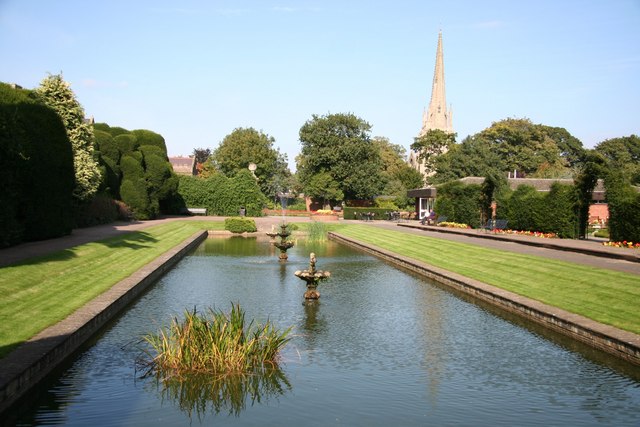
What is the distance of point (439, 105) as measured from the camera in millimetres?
134875

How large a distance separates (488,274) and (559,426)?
12688mm

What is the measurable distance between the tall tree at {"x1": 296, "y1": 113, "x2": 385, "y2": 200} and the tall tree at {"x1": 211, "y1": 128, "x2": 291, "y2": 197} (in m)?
12.1

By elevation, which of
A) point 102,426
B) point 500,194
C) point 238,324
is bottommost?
point 102,426

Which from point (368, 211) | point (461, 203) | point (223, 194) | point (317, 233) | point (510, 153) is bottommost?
point (317, 233)

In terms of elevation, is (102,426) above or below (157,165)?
below

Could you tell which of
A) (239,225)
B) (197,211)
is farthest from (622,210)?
(197,211)

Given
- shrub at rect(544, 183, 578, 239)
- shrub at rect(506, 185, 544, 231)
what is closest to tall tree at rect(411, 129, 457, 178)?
shrub at rect(506, 185, 544, 231)

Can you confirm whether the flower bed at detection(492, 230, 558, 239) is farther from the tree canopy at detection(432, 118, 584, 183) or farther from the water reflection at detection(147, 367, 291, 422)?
the tree canopy at detection(432, 118, 584, 183)

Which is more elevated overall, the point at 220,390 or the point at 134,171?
the point at 134,171

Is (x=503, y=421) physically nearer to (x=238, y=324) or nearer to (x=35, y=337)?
(x=238, y=324)

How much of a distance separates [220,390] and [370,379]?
2380 millimetres

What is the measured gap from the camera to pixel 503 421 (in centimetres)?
838

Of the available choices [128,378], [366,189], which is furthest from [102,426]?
[366,189]

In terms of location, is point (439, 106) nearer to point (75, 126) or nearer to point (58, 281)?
point (75, 126)
